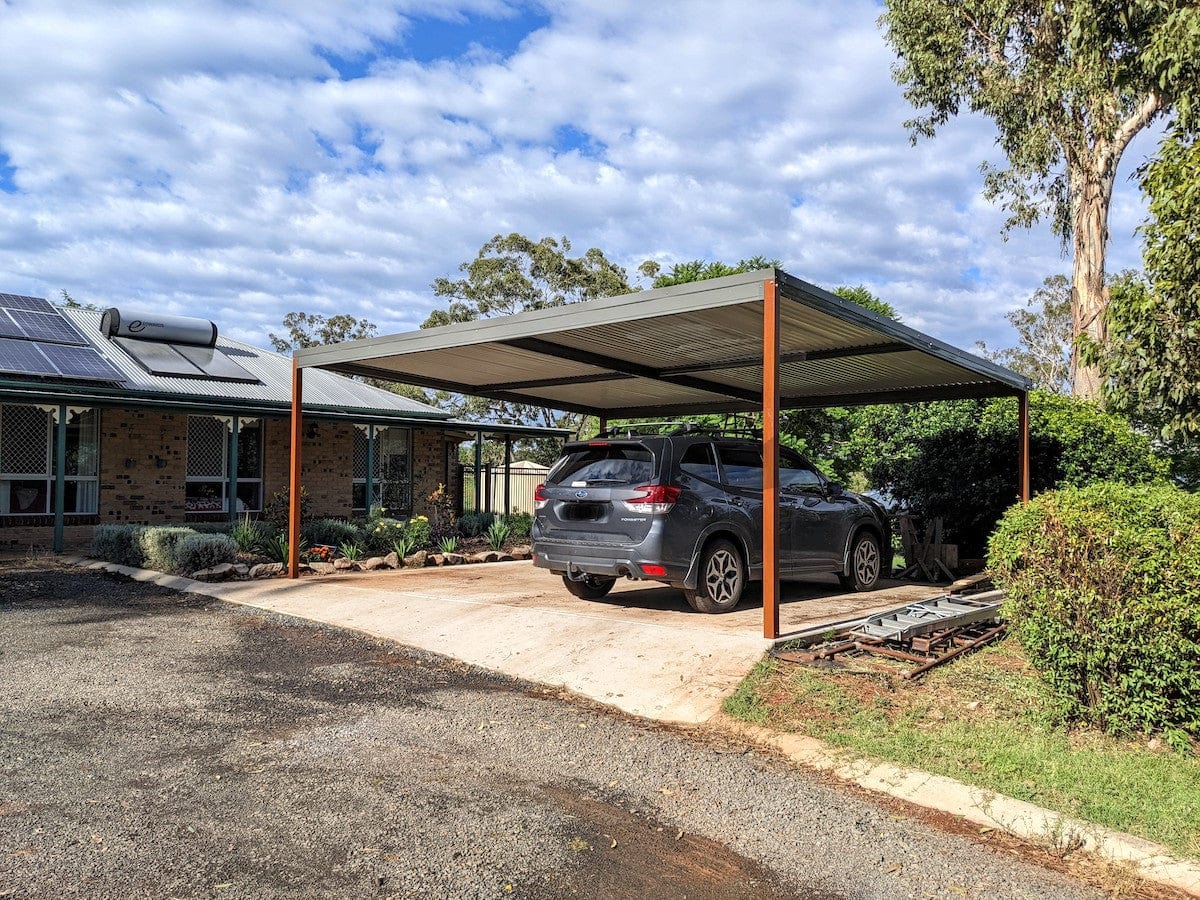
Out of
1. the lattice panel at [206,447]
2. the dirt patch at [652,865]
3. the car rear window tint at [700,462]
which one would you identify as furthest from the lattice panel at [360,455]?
the dirt patch at [652,865]

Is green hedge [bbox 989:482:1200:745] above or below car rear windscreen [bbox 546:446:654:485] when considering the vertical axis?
below

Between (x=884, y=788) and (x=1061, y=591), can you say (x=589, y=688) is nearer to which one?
(x=884, y=788)

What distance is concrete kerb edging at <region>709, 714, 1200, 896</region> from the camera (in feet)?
11.4

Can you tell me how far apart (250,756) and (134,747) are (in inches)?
26.9

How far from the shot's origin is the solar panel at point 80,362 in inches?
591

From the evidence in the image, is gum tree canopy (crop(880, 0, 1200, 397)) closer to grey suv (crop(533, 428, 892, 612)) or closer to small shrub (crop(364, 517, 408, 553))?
grey suv (crop(533, 428, 892, 612))

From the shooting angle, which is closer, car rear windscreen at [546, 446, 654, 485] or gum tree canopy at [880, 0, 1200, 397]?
car rear windscreen at [546, 446, 654, 485]

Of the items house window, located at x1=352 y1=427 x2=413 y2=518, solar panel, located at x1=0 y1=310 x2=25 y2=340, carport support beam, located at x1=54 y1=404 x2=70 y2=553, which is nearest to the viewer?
carport support beam, located at x1=54 y1=404 x2=70 y2=553

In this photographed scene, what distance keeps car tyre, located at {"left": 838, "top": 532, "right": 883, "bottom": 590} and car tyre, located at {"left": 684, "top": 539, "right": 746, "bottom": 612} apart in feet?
6.65

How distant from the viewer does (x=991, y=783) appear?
14.1 ft

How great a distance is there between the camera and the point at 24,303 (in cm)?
1859

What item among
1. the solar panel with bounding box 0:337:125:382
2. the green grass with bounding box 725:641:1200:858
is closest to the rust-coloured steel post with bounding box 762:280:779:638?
the green grass with bounding box 725:641:1200:858

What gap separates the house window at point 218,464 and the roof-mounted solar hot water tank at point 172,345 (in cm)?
102

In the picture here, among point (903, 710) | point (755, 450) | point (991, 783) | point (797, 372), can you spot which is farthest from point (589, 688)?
point (797, 372)
